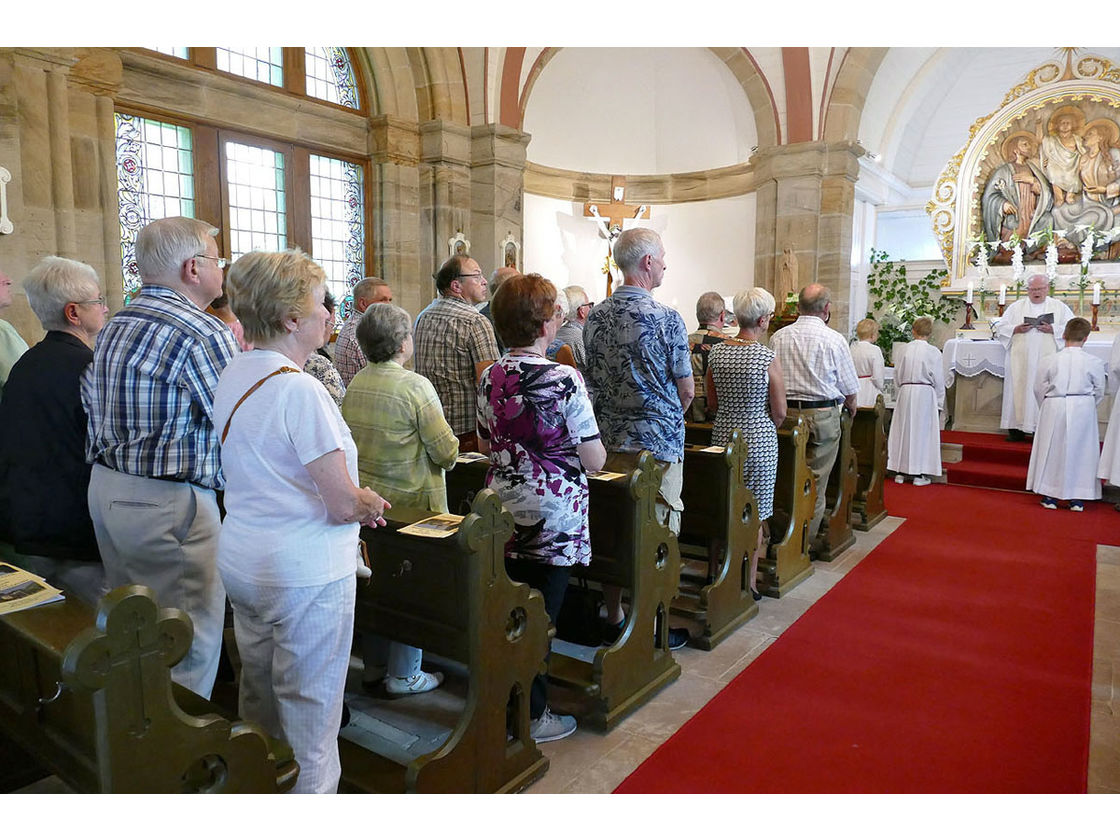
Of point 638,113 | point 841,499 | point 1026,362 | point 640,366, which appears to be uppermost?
point 638,113

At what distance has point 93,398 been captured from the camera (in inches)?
96.1

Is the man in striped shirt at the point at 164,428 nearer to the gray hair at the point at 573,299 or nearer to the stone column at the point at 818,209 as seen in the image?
the gray hair at the point at 573,299

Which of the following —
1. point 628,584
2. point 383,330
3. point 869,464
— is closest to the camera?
point 383,330

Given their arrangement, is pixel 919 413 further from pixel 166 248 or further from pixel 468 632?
pixel 166 248

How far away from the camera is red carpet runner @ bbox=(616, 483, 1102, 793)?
2889 millimetres

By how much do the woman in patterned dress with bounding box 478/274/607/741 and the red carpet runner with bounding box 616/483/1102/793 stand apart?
0.85 meters

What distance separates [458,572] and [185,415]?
949 millimetres

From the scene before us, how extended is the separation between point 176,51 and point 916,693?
791cm

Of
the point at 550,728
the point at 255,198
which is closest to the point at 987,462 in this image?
the point at 550,728

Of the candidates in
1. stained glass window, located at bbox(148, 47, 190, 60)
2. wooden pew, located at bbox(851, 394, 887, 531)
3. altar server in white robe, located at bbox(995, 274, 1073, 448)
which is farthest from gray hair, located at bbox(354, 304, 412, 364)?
altar server in white robe, located at bbox(995, 274, 1073, 448)

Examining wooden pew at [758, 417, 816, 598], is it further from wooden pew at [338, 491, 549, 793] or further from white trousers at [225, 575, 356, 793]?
white trousers at [225, 575, 356, 793]

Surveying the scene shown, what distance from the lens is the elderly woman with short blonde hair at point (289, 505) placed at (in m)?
1.96

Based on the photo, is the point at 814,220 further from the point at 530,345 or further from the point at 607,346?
the point at 530,345

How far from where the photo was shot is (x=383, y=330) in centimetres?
309
